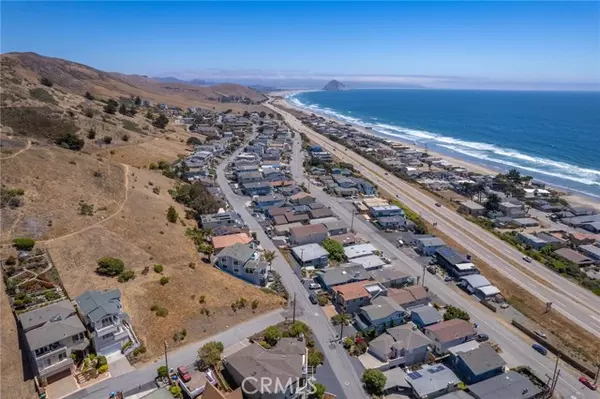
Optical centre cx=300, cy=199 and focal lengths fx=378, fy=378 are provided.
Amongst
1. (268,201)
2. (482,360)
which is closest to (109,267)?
(268,201)

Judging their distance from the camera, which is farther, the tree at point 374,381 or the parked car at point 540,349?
the parked car at point 540,349

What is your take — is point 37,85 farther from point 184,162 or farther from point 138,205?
point 138,205

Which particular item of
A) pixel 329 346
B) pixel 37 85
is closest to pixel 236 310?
pixel 329 346

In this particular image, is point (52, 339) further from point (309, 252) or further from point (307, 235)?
point (307, 235)

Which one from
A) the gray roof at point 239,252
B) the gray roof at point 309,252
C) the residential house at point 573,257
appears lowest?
the residential house at point 573,257

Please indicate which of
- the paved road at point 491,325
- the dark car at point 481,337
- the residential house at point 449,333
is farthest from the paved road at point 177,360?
the paved road at point 491,325

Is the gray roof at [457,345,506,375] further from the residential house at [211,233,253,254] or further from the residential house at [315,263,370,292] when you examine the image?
the residential house at [211,233,253,254]

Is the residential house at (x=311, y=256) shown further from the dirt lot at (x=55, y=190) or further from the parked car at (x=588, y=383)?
the parked car at (x=588, y=383)
